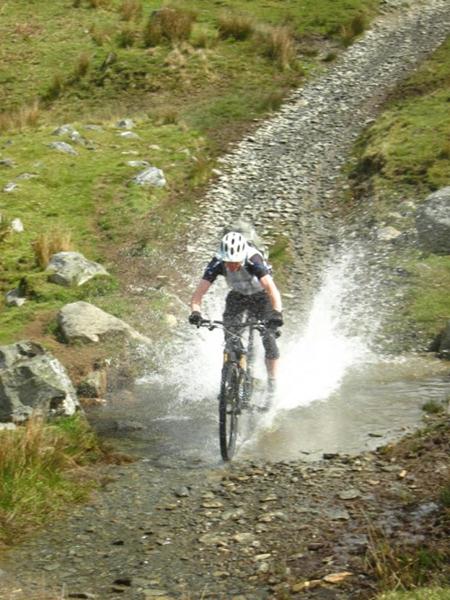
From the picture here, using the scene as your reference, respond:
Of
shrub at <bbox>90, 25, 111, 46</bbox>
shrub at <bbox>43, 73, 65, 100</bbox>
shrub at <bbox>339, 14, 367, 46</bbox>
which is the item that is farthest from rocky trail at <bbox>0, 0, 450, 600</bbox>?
shrub at <bbox>90, 25, 111, 46</bbox>

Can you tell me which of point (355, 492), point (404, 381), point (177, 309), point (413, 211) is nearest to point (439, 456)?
point (355, 492)

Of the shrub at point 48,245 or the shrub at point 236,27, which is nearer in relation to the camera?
the shrub at point 48,245

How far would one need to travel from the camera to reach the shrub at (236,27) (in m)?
30.0

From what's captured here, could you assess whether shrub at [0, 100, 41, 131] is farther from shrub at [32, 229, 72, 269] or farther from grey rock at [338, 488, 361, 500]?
grey rock at [338, 488, 361, 500]

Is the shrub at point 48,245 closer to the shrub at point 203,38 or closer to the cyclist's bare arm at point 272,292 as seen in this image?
the cyclist's bare arm at point 272,292

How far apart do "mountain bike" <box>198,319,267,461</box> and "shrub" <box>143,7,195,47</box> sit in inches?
768

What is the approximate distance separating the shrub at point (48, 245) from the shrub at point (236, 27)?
45.2 ft

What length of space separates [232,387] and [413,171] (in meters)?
11.3

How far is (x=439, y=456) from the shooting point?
32.1 ft

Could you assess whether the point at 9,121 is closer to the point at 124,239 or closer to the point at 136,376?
the point at 124,239

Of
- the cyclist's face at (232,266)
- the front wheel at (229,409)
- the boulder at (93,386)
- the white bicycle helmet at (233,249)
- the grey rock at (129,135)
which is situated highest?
the white bicycle helmet at (233,249)

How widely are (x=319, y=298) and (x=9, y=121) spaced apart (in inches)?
471

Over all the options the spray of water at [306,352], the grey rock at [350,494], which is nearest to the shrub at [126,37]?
the spray of water at [306,352]

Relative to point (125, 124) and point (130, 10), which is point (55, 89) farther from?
Result: point (130, 10)
